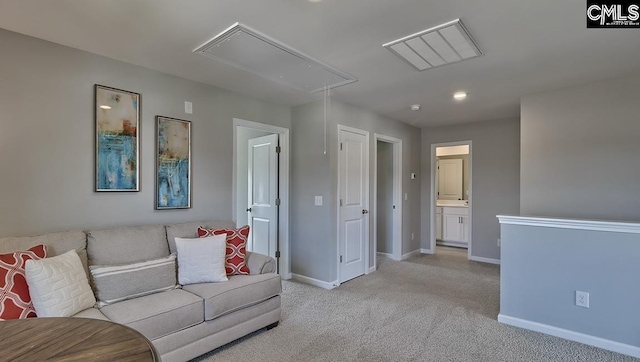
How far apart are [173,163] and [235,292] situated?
1.43 m

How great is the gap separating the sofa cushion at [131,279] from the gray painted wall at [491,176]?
4.77 meters

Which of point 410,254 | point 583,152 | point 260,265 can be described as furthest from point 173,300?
point 410,254

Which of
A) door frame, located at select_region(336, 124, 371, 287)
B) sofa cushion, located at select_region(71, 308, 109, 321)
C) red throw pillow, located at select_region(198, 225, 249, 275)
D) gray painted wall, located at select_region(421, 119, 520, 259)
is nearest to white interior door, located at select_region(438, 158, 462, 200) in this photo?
gray painted wall, located at select_region(421, 119, 520, 259)

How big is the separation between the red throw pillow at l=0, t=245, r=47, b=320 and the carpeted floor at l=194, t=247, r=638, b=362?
1.13m

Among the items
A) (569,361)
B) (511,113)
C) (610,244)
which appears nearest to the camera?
(569,361)

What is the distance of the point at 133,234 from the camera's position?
8.27ft

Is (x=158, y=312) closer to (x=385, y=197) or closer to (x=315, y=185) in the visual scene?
(x=315, y=185)

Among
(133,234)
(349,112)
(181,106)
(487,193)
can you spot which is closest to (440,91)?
(349,112)

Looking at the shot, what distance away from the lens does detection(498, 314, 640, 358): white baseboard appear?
7.77 feet

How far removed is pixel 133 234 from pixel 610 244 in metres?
3.83

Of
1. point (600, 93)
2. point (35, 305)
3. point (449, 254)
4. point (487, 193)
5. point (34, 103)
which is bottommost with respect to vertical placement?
point (449, 254)

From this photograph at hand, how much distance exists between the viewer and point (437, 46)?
2.38m

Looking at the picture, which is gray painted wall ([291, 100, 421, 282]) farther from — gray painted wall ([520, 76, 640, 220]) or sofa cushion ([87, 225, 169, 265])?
gray painted wall ([520, 76, 640, 220])

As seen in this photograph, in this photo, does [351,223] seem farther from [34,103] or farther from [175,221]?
[34,103]
